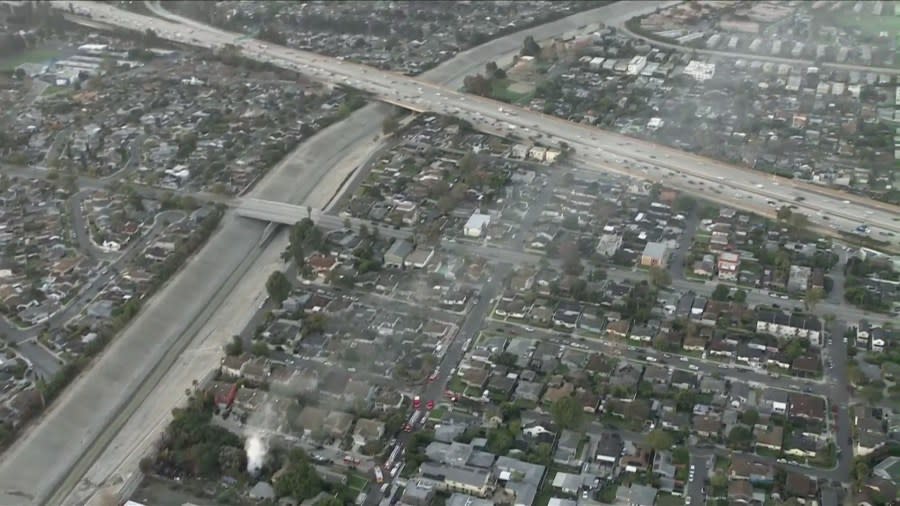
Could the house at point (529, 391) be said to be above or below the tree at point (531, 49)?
above

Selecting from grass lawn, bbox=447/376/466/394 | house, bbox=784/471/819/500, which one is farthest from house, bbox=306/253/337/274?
house, bbox=784/471/819/500

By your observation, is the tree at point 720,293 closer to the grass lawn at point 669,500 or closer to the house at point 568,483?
the grass lawn at point 669,500

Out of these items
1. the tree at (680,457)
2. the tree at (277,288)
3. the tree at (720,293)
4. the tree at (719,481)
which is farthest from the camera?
the tree at (277,288)

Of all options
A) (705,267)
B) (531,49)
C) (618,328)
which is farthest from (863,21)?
(618,328)

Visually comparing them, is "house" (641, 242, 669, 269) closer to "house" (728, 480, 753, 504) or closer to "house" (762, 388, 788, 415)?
"house" (762, 388, 788, 415)

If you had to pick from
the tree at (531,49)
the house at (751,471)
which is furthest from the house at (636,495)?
the tree at (531,49)

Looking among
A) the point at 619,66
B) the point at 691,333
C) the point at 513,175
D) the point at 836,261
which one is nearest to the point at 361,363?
the point at 691,333
